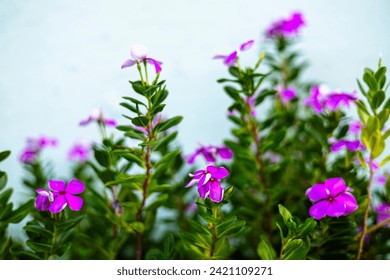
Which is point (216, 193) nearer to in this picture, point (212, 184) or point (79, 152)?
point (212, 184)

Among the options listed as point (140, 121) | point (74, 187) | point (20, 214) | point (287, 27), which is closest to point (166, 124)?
point (140, 121)

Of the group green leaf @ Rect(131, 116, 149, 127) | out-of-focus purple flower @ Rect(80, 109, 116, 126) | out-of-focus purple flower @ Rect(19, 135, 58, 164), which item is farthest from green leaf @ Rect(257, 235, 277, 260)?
out-of-focus purple flower @ Rect(19, 135, 58, 164)

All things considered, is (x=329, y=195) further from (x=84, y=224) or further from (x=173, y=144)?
(x=84, y=224)

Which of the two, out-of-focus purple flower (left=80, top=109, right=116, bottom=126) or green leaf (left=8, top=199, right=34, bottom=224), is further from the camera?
out-of-focus purple flower (left=80, top=109, right=116, bottom=126)

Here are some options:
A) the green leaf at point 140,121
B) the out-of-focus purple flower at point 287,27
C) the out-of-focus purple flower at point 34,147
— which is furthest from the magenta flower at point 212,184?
the out-of-focus purple flower at point 287,27

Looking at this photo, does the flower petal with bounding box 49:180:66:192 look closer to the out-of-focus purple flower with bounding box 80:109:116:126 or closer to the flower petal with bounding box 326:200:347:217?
the out-of-focus purple flower with bounding box 80:109:116:126
